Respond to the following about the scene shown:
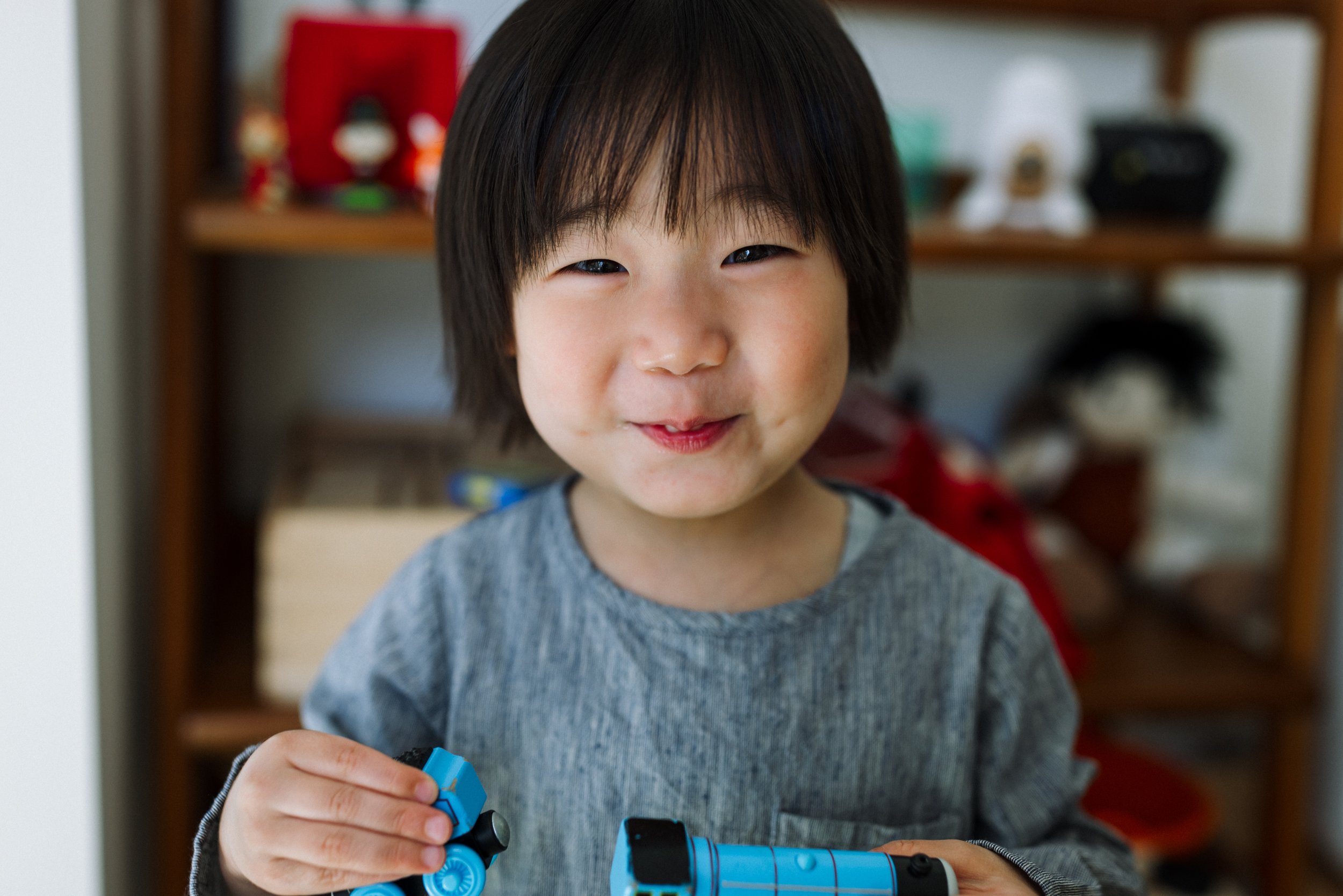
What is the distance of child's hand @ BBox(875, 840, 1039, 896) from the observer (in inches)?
20.3

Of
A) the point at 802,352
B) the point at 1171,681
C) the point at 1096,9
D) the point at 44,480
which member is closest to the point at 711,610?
the point at 802,352

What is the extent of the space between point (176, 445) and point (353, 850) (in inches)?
22.9

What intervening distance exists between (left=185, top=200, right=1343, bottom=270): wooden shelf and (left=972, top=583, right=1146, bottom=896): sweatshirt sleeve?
438 mm

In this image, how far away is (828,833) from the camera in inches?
22.9

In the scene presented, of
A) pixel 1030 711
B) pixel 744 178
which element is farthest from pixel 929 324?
pixel 744 178

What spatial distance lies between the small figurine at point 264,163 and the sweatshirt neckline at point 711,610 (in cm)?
49

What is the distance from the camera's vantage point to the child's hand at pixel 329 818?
0.47 m

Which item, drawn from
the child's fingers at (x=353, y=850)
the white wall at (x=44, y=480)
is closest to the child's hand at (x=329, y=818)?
the child's fingers at (x=353, y=850)

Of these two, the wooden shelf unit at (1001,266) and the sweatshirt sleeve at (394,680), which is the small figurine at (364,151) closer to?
the wooden shelf unit at (1001,266)

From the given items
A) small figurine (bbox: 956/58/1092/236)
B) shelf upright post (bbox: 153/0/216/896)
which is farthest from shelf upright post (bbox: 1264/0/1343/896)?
shelf upright post (bbox: 153/0/216/896)

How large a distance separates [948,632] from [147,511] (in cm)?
73

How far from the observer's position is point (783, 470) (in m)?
0.56

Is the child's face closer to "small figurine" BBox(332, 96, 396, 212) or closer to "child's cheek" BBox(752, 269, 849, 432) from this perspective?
"child's cheek" BBox(752, 269, 849, 432)

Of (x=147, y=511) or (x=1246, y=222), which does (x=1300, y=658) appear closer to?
(x=1246, y=222)
